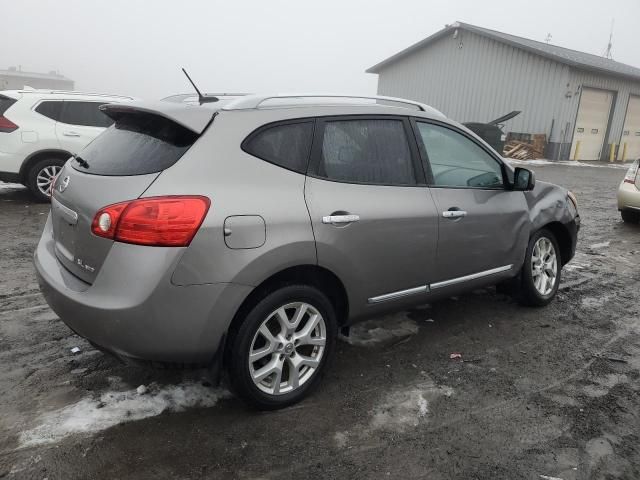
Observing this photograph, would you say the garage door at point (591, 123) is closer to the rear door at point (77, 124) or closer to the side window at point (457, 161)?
the rear door at point (77, 124)

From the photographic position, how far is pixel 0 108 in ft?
24.5

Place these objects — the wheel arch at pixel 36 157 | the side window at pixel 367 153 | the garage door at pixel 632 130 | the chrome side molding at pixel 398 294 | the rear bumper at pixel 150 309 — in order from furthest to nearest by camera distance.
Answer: the garage door at pixel 632 130
the wheel arch at pixel 36 157
the chrome side molding at pixel 398 294
the side window at pixel 367 153
the rear bumper at pixel 150 309

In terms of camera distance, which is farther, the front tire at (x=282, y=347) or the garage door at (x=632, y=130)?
the garage door at (x=632, y=130)

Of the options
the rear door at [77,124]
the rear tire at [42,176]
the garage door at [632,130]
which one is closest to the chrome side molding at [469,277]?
the rear door at [77,124]

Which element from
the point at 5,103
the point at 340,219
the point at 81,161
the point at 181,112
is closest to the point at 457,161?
the point at 340,219

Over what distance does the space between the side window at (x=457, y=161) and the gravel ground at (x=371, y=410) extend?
119 centimetres

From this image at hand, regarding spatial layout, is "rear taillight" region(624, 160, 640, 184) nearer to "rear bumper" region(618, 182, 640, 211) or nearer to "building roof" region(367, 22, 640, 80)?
"rear bumper" region(618, 182, 640, 211)

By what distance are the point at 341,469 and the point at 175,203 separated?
1481 mm

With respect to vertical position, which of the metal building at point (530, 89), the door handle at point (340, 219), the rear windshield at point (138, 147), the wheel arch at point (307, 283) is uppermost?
the metal building at point (530, 89)

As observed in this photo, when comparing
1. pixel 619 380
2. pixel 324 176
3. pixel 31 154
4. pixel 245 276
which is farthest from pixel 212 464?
pixel 31 154

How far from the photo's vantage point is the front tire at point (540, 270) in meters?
4.35

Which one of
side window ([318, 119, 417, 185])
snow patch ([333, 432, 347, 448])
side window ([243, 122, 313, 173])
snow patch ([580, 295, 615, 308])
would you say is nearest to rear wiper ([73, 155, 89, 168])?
side window ([243, 122, 313, 173])

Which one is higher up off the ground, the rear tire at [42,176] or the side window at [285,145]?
the side window at [285,145]

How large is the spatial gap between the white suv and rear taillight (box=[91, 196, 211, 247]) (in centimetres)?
581
